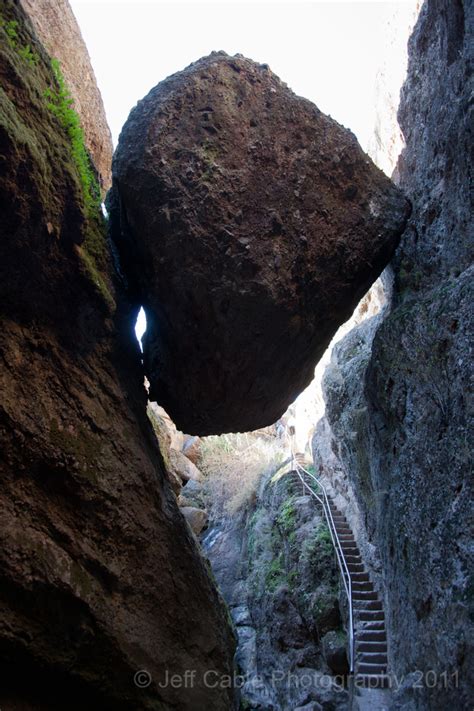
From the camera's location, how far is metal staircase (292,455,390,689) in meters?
7.67

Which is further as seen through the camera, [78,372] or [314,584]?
[314,584]

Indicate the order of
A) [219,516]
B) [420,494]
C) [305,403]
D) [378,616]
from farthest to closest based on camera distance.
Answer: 1. [305,403]
2. [219,516]
3. [378,616]
4. [420,494]

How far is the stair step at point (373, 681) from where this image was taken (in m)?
7.41

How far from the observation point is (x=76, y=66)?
757 centimetres

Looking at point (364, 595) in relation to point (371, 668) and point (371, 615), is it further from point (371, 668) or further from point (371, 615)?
point (371, 668)

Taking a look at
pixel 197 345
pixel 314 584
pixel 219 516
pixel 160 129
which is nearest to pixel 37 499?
pixel 197 345

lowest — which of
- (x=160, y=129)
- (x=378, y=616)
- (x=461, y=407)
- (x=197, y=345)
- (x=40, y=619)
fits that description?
(x=40, y=619)

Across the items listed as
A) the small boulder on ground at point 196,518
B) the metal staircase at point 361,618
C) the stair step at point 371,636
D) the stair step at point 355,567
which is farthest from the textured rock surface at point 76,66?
the small boulder on ground at point 196,518

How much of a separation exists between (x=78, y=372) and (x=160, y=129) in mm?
2644

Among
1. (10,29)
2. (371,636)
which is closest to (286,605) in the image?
(371,636)

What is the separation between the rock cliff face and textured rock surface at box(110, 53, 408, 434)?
583mm

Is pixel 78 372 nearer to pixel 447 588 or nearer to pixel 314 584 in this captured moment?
pixel 447 588

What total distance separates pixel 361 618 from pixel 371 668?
0.90m

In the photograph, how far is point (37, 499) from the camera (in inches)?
168
